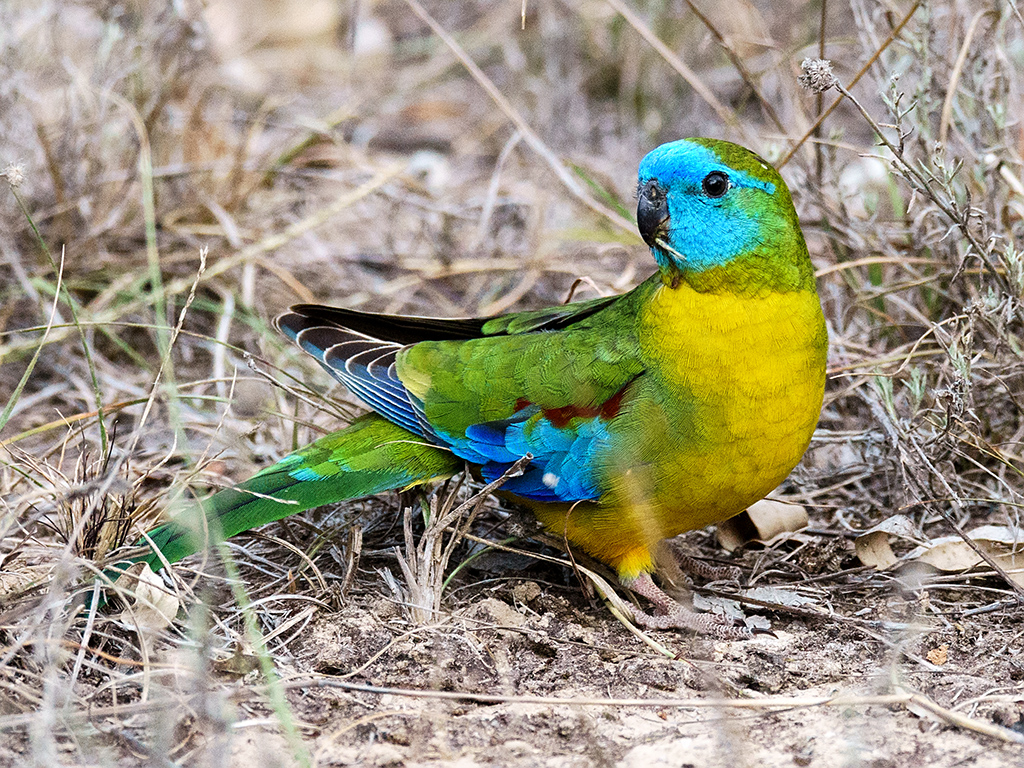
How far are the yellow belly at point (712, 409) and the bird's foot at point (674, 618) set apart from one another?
0.72 ft

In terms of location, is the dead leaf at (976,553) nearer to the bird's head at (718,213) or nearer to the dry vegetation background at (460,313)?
the dry vegetation background at (460,313)

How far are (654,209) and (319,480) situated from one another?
1.17 meters

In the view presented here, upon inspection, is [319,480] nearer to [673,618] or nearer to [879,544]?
[673,618]

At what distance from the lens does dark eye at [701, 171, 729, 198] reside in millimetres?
2775

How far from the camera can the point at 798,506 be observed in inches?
130

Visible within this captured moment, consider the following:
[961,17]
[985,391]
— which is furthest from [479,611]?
[961,17]

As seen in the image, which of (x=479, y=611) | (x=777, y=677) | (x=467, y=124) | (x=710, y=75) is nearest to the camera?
(x=777, y=677)

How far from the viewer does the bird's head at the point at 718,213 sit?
2773 mm

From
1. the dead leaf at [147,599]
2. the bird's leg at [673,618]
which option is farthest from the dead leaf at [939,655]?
the dead leaf at [147,599]

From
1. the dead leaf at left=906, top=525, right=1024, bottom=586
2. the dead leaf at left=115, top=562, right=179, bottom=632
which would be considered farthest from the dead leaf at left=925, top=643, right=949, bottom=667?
the dead leaf at left=115, top=562, right=179, bottom=632

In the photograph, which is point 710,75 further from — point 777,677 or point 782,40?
point 777,677

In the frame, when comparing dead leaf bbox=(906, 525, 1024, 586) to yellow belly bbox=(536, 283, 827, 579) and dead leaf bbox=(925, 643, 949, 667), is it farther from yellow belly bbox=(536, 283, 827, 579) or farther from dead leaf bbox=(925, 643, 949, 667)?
yellow belly bbox=(536, 283, 827, 579)

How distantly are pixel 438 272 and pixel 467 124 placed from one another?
6.50ft

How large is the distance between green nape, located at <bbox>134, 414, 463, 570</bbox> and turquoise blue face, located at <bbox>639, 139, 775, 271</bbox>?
3.02ft
